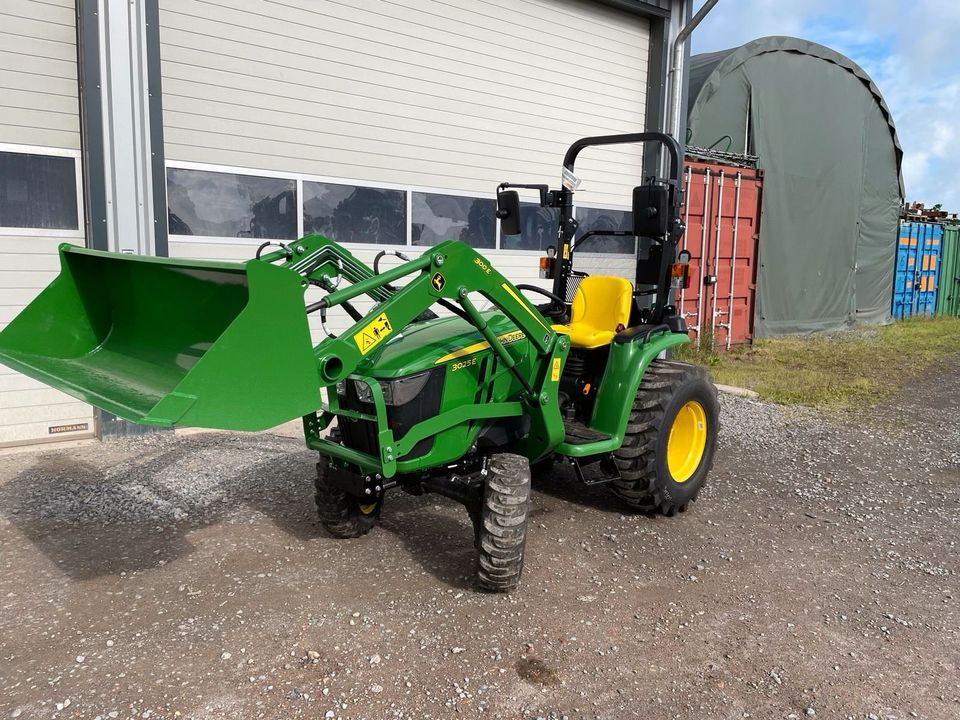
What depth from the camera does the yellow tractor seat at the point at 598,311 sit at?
14.5 ft

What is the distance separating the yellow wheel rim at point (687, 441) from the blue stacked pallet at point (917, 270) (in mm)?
13426

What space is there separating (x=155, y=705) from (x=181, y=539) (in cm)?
155

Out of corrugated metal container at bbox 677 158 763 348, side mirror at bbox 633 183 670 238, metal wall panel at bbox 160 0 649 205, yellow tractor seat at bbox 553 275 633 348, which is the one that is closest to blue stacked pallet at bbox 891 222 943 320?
corrugated metal container at bbox 677 158 763 348

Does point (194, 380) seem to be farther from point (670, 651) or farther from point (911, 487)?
point (911, 487)

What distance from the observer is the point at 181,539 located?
4141 mm

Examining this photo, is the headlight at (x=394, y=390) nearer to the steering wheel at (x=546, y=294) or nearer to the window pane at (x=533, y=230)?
the steering wheel at (x=546, y=294)

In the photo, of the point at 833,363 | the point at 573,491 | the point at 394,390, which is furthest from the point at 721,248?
the point at 394,390

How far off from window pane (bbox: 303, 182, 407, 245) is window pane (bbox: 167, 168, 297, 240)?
18cm

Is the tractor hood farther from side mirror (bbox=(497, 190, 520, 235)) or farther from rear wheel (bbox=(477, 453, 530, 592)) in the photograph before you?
side mirror (bbox=(497, 190, 520, 235))

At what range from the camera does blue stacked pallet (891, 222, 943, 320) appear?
16094 mm

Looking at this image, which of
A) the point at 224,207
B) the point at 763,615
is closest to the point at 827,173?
the point at 224,207

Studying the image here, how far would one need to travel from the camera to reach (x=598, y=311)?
465 cm

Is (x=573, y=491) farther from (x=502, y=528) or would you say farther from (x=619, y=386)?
(x=502, y=528)

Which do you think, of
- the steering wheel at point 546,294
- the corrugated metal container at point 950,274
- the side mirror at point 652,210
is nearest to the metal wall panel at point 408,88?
the steering wheel at point 546,294
